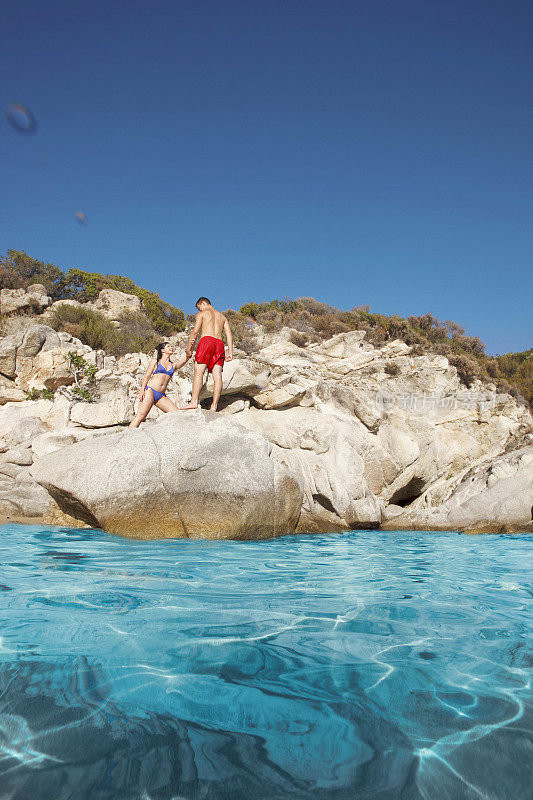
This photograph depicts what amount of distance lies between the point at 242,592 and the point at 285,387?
8.46 metres

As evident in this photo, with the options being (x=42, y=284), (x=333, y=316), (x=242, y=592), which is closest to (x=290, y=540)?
(x=242, y=592)

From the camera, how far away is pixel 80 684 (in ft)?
7.33

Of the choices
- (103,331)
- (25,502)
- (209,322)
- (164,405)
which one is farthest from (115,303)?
(25,502)

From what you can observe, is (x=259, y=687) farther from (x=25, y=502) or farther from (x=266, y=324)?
(x=266, y=324)

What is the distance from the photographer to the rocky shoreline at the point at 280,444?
7.11 metres

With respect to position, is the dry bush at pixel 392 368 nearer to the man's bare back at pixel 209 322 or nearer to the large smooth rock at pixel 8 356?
the man's bare back at pixel 209 322

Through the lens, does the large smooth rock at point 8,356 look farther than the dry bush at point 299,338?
No

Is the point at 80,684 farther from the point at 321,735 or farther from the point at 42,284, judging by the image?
the point at 42,284

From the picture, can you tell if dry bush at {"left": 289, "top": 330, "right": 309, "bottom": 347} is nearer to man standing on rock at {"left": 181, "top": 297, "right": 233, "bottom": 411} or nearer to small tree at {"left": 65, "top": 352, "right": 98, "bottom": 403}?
small tree at {"left": 65, "top": 352, "right": 98, "bottom": 403}

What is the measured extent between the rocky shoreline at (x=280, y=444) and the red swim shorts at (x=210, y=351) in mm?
1588

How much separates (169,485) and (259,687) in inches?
198

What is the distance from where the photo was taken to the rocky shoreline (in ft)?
23.3

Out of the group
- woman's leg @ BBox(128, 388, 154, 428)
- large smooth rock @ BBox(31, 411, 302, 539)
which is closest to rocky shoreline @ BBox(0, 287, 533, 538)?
large smooth rock @ BBox(31, 411, 302, 539)

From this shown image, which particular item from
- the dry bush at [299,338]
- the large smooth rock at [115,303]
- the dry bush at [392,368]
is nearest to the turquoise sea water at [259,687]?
the dry bush at [392,368]
